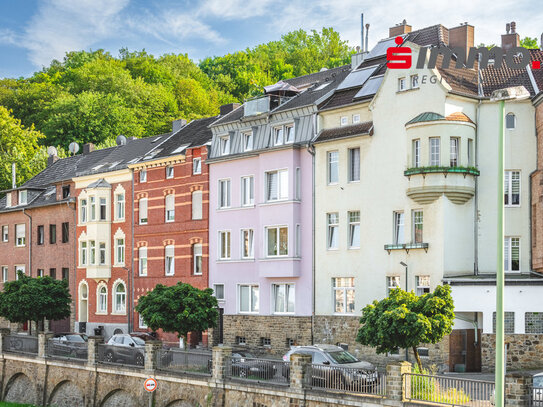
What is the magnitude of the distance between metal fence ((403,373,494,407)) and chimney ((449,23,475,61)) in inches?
809

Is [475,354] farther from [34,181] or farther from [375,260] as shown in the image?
[34,181]

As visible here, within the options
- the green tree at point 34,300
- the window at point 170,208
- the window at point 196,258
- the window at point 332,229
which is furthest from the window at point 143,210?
the window at point 332,229

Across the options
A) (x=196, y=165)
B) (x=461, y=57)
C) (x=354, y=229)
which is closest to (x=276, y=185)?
(x=354, y=229)

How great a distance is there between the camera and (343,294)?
4156 cm

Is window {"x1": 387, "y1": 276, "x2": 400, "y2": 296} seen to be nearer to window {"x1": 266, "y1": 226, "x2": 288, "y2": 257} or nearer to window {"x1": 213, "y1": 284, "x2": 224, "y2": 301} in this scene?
window {"x1": 266, "y1": 226, "x2": 288, "y2": 257}

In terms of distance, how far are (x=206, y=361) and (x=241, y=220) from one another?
47.7ft

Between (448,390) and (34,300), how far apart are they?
1308 inches

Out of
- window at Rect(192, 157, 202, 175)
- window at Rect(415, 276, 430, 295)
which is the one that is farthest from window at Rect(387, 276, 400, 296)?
window at Rect(192, 157, 202, 175)

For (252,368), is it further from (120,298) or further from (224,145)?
(120,298)

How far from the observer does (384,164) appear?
3988 cm

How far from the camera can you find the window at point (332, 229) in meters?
42.3

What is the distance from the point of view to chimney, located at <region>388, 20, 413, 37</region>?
4578 cm

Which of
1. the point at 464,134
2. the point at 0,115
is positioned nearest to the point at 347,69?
the point at 464,134

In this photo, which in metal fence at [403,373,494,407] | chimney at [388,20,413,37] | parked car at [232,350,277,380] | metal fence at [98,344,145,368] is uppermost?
chimney at [388,20,413,37]
